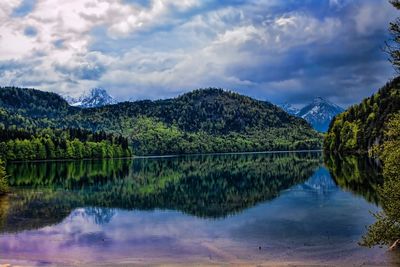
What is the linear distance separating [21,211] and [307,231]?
147 ft

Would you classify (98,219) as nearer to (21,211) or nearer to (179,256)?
(21,211)

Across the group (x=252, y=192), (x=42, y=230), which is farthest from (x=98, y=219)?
(x=252, y=192)

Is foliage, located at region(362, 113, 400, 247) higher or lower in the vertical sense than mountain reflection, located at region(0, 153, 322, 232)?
higher

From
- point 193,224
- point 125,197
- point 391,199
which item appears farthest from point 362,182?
point 391,199

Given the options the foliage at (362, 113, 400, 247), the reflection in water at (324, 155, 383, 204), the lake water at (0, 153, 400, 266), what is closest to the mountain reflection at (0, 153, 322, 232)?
the lake water at (0, 153, 400, 266)

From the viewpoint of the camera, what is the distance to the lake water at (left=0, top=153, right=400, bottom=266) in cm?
4475

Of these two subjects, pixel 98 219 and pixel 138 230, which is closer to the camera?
pixel 138 230

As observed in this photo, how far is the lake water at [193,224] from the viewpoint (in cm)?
4475

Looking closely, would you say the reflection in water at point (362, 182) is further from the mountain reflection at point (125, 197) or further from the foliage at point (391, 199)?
the foliage at point (391, 199)

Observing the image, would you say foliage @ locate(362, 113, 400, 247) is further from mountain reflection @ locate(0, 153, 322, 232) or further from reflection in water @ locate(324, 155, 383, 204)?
reflection in water @ locate(324, 155, 383, 204)

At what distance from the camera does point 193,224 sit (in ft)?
209

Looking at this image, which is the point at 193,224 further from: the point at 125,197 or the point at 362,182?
the point at 362,182

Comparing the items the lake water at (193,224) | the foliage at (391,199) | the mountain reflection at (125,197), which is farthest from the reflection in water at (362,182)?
the foliage at (391,199)

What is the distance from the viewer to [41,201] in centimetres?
8850
